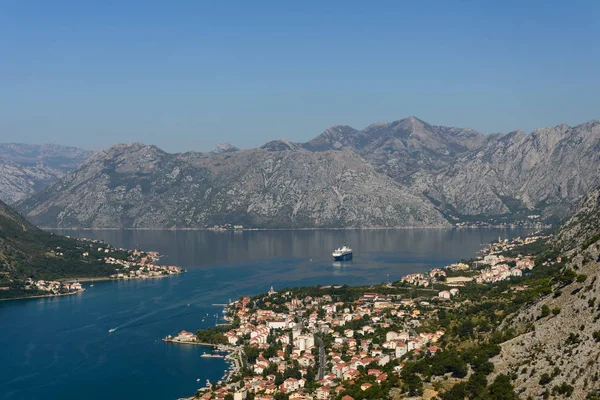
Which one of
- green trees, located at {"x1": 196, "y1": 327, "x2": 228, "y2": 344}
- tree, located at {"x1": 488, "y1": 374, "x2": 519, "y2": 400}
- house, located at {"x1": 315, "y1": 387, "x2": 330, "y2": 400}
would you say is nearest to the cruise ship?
green trees, located at {"x1": 196, "y1": 327, "x2": 228, "y2": 344}

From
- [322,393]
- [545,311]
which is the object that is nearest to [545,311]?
[545,311]

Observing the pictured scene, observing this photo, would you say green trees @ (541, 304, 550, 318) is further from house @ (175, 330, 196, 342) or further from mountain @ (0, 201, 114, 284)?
mountain @ (0, 201, 114, 284)

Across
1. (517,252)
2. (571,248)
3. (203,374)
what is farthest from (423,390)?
(517,252)

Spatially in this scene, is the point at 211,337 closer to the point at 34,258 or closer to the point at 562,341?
the point at 562,341

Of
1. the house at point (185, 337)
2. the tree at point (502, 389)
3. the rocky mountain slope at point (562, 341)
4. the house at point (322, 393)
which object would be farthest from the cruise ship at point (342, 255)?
the tree at point (502, 389)

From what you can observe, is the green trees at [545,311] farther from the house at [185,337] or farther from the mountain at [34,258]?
the mountain at [34,258]

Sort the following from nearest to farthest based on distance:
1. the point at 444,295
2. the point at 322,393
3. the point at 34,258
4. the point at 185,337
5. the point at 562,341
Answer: the point at 562,341 → the point at 322,393 → the point at 185,337 → the point at 444,295 → the point at 34,258
